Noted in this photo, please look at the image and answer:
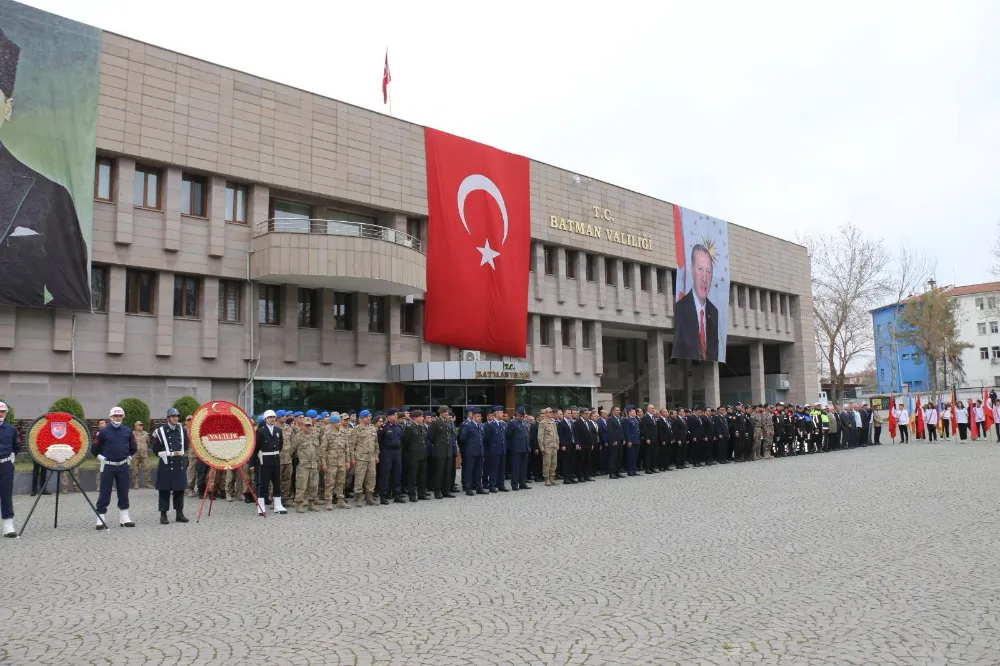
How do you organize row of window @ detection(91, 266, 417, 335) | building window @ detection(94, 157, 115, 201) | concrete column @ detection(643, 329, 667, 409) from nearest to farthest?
building window @ detection(94, 157, 115, 201), row of window @ detection(91, 266, 417, 335), concrete column @ detection(643, 329, 667, 409)

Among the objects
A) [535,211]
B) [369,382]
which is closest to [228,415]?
[369,382]

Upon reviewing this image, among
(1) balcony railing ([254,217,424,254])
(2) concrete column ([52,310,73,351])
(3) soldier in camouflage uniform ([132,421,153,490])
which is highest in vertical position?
(1) balcony railing ([254,217,424,254])

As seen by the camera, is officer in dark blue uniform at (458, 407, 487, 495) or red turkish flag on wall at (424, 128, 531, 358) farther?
red turkish flag on wall at (424, 128, 531, 358)

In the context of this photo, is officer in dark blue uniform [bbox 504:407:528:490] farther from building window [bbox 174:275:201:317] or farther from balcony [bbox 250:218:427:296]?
building window [bbox 174:275:201:317]

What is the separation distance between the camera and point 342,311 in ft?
96.7

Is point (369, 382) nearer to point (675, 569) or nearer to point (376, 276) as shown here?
point (376, 276)

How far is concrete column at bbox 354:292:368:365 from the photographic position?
1151 inches

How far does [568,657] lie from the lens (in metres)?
5.23

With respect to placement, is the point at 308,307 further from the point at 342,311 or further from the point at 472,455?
the point at 472,455

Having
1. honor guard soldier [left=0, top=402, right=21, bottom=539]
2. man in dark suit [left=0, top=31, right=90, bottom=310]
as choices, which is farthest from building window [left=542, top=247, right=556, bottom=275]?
honor guard soldier [left=0, top=402, right=21, bottom=539]

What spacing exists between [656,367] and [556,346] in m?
9.41

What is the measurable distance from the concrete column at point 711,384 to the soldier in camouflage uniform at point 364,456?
115ft

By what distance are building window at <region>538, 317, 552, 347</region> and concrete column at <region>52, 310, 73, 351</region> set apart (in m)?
19.8

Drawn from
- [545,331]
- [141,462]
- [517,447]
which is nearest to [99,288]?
[141,462]
